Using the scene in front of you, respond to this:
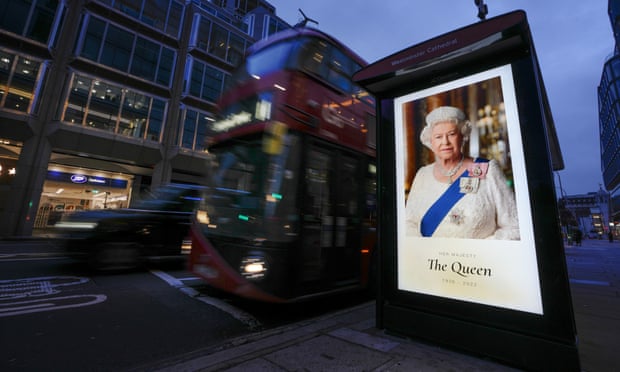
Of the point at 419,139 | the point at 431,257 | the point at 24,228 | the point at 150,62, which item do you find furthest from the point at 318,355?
the point at 150,62

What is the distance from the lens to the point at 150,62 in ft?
68.7

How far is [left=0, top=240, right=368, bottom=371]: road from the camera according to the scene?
305cm

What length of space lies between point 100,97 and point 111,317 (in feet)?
64.3

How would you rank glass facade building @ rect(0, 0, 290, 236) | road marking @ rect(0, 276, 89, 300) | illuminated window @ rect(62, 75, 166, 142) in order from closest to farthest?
road marking @ rect(0, 276, 89, 300) → glass facade building @ rect(0, 0, 290, 236) → illuminated window @ rect(62, 75, 166, 142)

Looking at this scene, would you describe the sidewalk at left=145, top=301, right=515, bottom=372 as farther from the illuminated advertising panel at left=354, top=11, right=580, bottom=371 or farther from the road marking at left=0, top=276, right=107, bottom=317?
the road marking at left=0, top=276, right=107, bottom=317

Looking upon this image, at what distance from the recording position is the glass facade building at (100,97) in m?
16.3

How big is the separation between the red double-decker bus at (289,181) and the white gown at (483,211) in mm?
1800

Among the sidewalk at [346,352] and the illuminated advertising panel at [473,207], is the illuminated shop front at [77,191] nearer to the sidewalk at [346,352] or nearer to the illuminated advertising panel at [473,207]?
the sidewalk at [346,352]

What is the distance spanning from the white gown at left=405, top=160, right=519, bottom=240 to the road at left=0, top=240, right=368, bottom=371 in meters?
2.72

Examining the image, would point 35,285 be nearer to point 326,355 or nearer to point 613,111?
point 326,355

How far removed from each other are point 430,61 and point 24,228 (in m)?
21.9

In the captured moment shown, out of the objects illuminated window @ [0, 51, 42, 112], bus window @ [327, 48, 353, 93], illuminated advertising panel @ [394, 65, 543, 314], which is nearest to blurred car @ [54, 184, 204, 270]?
bus window @ [327, 48, 353, 93]

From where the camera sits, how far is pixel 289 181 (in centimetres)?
438

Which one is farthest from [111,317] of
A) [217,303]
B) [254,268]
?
[254,268]
